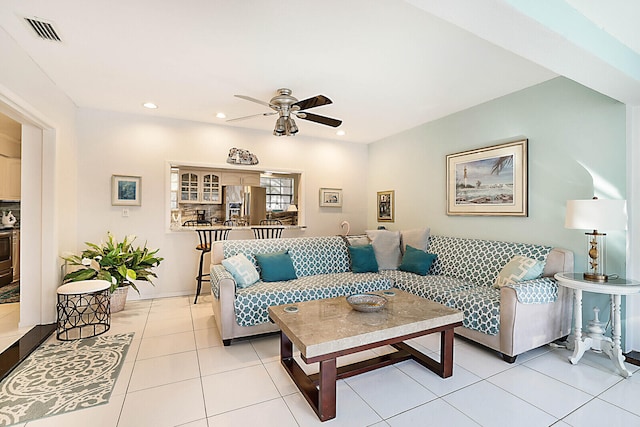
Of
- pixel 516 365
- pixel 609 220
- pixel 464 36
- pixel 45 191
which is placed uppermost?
pixel 464 36

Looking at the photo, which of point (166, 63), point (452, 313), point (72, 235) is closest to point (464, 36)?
point (452, 313)

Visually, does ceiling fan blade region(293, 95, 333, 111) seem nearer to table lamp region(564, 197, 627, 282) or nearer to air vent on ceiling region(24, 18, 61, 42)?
air vent on ceiling region(24, 18, 61, 42)

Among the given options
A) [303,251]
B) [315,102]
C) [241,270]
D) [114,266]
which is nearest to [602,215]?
[315,102]

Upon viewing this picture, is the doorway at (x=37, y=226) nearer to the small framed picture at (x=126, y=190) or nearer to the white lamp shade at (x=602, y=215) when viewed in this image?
the small framed picture at (x=126, y=190)

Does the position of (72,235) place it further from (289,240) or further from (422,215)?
(422,215)

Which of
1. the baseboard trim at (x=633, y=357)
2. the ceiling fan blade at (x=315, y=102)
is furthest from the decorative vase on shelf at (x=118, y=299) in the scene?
the baseboard trim at (x=633, y=357)

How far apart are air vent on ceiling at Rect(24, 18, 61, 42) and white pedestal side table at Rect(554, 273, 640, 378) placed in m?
4.55

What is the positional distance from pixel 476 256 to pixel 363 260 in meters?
1.34

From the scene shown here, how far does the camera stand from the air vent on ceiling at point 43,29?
2174 mm

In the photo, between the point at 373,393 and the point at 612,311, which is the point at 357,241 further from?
the point at 612,311

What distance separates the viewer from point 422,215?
4.65m

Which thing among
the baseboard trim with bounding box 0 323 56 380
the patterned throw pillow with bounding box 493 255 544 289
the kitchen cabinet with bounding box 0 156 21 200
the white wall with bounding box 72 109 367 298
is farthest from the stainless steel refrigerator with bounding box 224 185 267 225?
the patterned throw pillow with bounding box 493 255 544 289

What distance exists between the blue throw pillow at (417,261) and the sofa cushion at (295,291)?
0.47m

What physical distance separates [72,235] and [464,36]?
15.9ft
